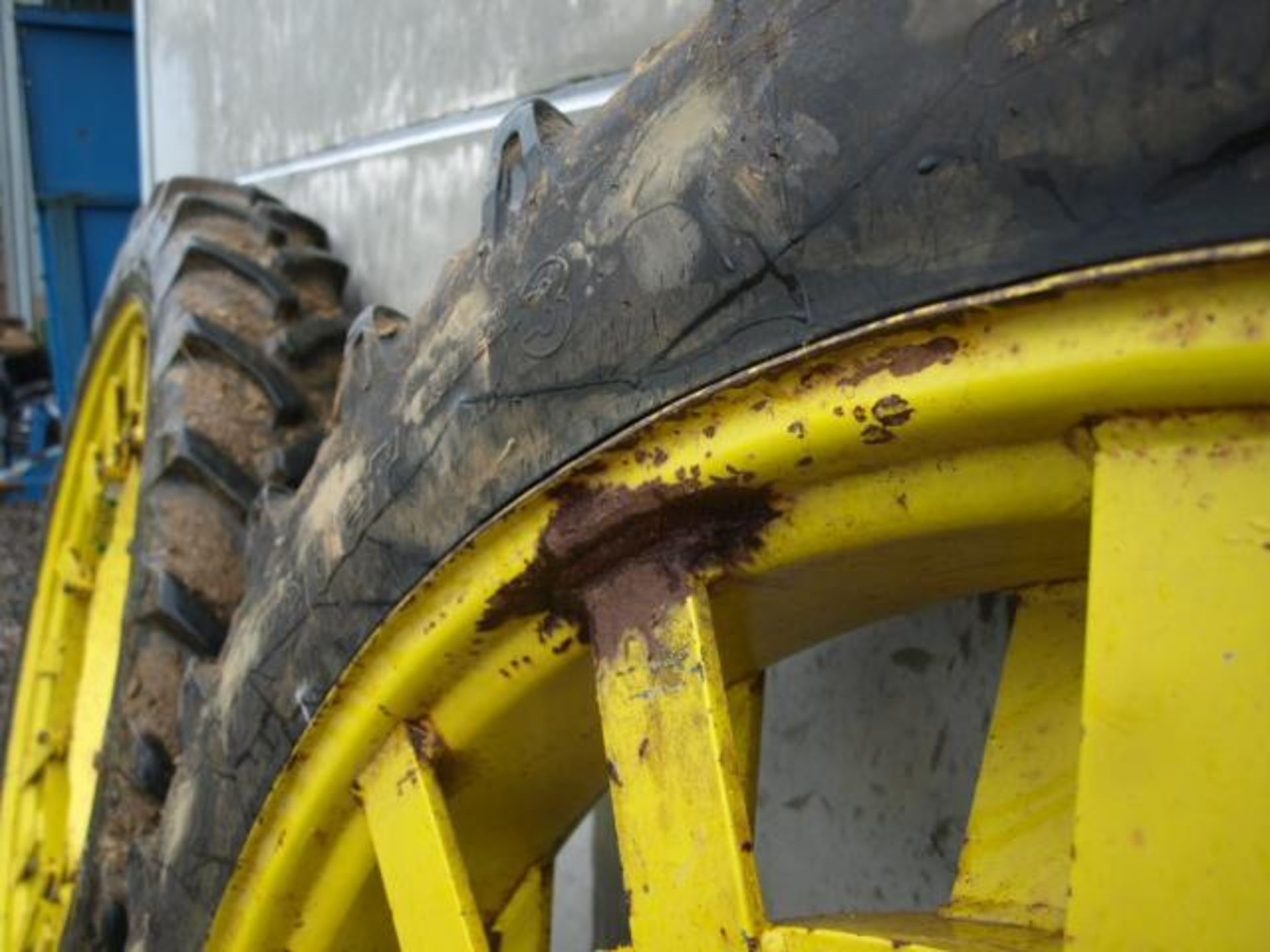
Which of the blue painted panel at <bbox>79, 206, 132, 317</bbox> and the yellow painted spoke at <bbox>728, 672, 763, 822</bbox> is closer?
the yellow painted spoke at <bbox>728, 672, 763, 822</bbox>

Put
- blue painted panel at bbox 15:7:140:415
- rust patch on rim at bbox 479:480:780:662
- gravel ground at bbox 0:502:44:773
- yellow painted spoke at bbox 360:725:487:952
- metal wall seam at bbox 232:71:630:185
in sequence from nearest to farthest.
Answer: rust patch on rim at bbox 479:480:780:662 < yellow painted spoke at bbox 360:725:487:952 < metal wall seam at bbox 232:71:630:185 < gravel ground at bbox 0:502:44:773 < blue painted panel at bbox 15:7:140:415

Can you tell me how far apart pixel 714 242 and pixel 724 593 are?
149mm

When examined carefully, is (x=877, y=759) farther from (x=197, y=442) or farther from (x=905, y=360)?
(x=197, y=442)

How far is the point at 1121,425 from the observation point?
17.1 inches

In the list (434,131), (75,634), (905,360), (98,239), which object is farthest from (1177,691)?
(98,239)

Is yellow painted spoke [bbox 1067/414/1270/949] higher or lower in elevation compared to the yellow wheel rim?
lower

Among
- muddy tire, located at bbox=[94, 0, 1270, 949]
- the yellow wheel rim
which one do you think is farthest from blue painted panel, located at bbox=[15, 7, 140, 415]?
muddy tire, located at bbox=[94, 0, 1270, 949]

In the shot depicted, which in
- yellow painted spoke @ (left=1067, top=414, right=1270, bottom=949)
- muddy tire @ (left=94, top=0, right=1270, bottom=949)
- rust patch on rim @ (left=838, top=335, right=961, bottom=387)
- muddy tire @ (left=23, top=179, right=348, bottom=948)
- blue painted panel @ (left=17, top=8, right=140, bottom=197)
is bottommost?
yellow painted spoke @ (left=1067, top=414, right=1270, bottom=949)

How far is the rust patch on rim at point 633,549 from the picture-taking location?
0.57 m

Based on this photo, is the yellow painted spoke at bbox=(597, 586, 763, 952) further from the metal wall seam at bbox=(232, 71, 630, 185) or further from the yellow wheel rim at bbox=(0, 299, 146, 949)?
the yellow wheel rim at bbox=(0, 299, 146, 949)

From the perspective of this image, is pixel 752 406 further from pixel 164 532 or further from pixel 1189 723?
pixel 164 532

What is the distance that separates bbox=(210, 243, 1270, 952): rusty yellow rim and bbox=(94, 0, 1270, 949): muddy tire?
2 cm

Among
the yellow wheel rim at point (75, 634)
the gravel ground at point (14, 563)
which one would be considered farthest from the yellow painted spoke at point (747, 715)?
the gravel ground at point (14, 563)

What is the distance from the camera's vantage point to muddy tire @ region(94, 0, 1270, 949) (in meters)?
0.41
